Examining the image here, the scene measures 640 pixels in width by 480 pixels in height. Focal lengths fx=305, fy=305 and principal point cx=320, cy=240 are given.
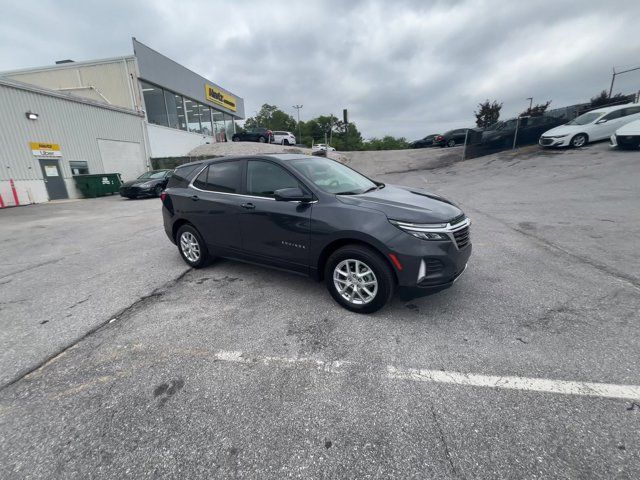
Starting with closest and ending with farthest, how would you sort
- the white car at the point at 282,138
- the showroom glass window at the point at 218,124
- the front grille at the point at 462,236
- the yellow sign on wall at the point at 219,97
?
the front grille at the point at 462,236 → the yellow sign on wall at the point at 219,97 → the white car at the point at 282,138 → the showroom glass window at the point at 218,124

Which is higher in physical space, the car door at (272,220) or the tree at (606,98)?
the tree at (606,98)

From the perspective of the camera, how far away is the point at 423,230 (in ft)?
9.47

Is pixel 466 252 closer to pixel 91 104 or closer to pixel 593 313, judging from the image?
pixel 593 313

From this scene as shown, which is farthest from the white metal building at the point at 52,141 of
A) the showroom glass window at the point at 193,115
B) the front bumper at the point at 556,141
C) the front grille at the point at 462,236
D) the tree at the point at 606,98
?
the tree at the point at 606,98

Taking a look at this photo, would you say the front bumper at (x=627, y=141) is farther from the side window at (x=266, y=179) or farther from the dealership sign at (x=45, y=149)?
the dealership sign at (x=45, y=149)

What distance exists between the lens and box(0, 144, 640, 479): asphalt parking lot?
1748 mm

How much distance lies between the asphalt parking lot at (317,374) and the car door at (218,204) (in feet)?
1.80

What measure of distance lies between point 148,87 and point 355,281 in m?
26.6

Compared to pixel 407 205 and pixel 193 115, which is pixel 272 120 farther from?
pixel 407 205

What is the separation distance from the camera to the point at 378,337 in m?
2.83

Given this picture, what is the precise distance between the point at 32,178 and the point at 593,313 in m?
20.7

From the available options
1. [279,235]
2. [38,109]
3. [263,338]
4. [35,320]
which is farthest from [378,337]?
[38,109]

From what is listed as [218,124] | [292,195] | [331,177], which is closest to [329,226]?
[292,195]

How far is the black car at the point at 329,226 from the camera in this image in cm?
291
